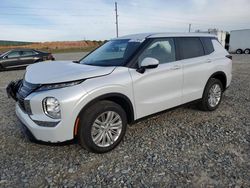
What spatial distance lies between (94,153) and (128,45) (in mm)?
1892

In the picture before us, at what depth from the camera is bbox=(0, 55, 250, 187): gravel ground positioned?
2.64 m

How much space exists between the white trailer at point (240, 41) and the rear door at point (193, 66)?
28.2m

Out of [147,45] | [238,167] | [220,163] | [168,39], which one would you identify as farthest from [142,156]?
[168,39]

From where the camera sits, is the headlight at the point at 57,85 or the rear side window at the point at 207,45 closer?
the headlight at the point at 57,85

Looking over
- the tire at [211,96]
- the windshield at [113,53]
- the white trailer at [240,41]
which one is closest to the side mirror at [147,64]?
the windshield at [113,53]

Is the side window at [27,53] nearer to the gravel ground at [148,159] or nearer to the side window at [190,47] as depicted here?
the gravel ground at [148,159]

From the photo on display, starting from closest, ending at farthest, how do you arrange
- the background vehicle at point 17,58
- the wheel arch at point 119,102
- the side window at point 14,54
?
the wheel arch at point 119,102 → the background vehicle at point 17,58 → the side window at point 14,54

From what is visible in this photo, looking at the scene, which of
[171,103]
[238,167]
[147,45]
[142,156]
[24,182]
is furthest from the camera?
[171,103]

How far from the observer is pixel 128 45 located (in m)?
3.88

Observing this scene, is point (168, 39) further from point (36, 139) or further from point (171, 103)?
point (36, 139)

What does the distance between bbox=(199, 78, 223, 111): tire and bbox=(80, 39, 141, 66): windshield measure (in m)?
1.96

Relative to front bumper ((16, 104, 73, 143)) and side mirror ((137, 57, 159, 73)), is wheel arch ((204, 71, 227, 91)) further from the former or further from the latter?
front bumper ((16, 104, 73, 143))

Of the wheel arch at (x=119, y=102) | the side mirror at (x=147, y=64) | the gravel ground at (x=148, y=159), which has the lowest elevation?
the gravel ground at (x=148, y=159)

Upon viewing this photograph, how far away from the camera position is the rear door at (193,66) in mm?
4180
